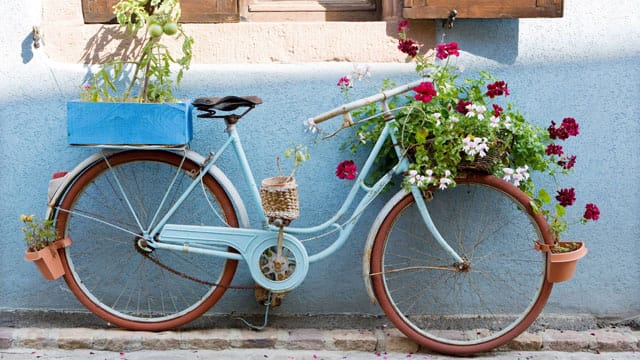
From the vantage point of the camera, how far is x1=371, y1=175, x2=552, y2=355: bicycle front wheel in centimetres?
481

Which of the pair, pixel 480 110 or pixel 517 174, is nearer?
pixel 480 110

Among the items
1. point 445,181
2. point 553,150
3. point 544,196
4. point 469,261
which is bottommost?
point 469,261

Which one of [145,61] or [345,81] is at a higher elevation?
[145,61]

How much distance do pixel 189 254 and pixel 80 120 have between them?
986mm

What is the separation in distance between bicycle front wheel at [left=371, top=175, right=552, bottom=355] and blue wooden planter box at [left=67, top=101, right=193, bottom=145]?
51.3 inches

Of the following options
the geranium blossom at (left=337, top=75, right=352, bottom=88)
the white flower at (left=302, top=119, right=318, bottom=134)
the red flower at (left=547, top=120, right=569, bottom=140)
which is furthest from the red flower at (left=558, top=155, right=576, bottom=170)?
the white flower at (left=302, top=119, right=318, bottom=134)

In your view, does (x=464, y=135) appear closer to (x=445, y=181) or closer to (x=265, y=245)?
(x=445, y=181)

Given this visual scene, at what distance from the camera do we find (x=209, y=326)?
4820 mm

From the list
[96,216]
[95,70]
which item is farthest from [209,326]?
[95,70]

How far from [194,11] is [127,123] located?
0.78 m

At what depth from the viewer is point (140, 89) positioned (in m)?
4.55

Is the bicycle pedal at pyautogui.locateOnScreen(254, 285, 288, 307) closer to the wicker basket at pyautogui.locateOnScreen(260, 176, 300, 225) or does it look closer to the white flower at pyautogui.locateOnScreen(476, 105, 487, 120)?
the wicker basket at pyautogui.locateOnScreen(260, 176, 300, 225)

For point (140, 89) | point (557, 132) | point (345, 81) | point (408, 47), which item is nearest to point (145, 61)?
point (140, 89)

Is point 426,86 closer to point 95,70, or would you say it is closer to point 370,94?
point 370,94
